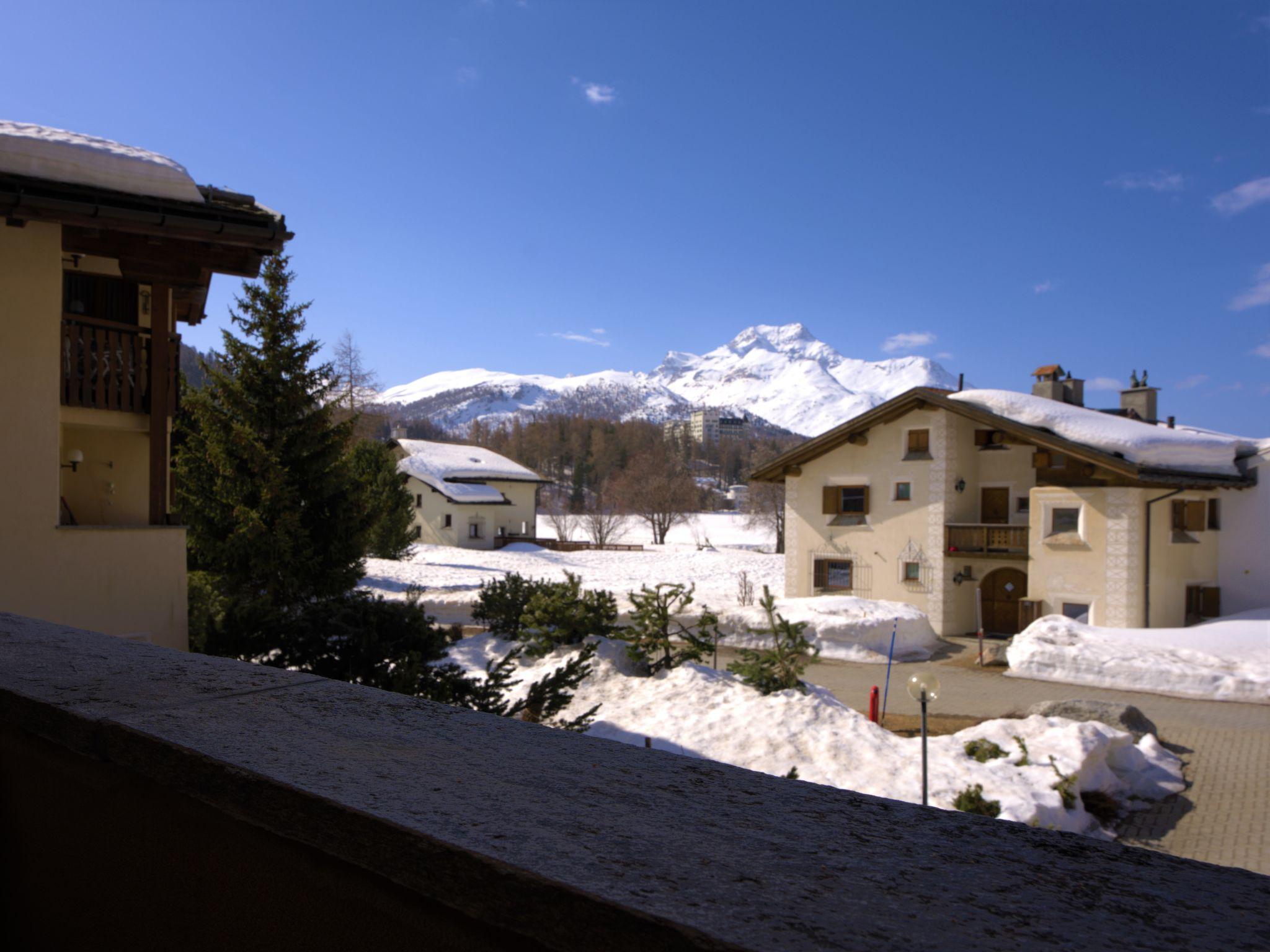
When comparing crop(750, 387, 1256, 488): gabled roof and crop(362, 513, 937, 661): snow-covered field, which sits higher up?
crop(750, 387, 1256, 488): gabled roof

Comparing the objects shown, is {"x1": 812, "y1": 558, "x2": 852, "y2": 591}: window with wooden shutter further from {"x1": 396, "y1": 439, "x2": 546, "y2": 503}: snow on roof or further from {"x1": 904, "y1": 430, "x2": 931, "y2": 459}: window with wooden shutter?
{"x1": 396, "y1": 439, "x2": 546, "y2": 503}: snow on roof

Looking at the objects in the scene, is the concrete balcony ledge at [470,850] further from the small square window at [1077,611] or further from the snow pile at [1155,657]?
the small square window at [1077,611]

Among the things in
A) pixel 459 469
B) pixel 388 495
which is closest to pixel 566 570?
pixel 388 495

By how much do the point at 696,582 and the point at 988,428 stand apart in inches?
583

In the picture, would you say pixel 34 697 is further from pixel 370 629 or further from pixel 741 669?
pixel 741 669

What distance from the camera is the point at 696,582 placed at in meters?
38.2

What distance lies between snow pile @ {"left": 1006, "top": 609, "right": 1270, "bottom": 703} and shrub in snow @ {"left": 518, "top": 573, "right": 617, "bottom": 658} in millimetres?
11506

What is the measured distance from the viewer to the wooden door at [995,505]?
27.7 metres

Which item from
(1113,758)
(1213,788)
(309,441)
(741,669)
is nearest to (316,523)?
(309,441)

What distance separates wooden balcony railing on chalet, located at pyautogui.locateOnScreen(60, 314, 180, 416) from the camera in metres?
9.55

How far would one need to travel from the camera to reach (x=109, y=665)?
2.49 metres

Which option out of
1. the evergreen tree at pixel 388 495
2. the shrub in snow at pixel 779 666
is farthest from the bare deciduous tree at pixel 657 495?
the shrub in snow at pixel 779 666

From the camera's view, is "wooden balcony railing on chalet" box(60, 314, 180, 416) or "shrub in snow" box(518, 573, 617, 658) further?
"shrub in snow" box(518, 573, 617, 658)

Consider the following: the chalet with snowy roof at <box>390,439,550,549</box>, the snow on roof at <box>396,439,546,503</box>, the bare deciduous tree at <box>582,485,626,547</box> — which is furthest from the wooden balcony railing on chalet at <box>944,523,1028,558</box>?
the snow on roof at <box>396,439,546,503</box>
